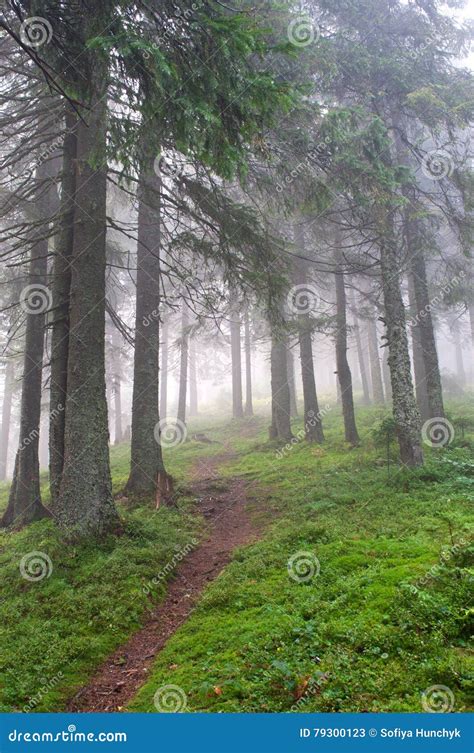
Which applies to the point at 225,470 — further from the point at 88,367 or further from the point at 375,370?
the point at 375,370

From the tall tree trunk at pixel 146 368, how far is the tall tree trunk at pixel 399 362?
5.40 meters

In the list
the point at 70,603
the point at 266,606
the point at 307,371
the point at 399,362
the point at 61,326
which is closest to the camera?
the point at 266,606

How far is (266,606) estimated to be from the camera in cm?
514

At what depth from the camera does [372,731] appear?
325cm

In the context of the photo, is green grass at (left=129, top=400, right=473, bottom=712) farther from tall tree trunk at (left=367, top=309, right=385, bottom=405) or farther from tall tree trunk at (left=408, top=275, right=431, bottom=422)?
tall tree trunk at (left=367, top=309, right=385, bottom=405)

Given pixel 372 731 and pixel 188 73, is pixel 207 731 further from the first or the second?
pixel 188 73

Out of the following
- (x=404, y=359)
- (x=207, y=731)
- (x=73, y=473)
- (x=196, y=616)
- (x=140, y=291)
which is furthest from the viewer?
(x=140, y=291)

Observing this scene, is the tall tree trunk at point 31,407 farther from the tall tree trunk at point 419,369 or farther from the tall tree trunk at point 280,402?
the tall tree trunk at point 419,369

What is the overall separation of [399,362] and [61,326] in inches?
286

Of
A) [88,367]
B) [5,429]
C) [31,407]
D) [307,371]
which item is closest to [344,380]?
[307,371]

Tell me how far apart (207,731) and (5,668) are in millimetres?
2260

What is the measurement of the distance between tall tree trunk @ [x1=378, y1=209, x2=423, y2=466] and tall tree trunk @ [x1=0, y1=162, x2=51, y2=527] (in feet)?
25.4

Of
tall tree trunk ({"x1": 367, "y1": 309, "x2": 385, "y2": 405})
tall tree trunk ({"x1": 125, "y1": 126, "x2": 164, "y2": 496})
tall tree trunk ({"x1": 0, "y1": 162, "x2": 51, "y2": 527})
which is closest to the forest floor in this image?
tall tree trunk ({"x1": 125, "y1": 126, "x2": 164, "y2": 496})

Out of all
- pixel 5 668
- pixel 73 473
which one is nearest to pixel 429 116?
pixel 73 473
